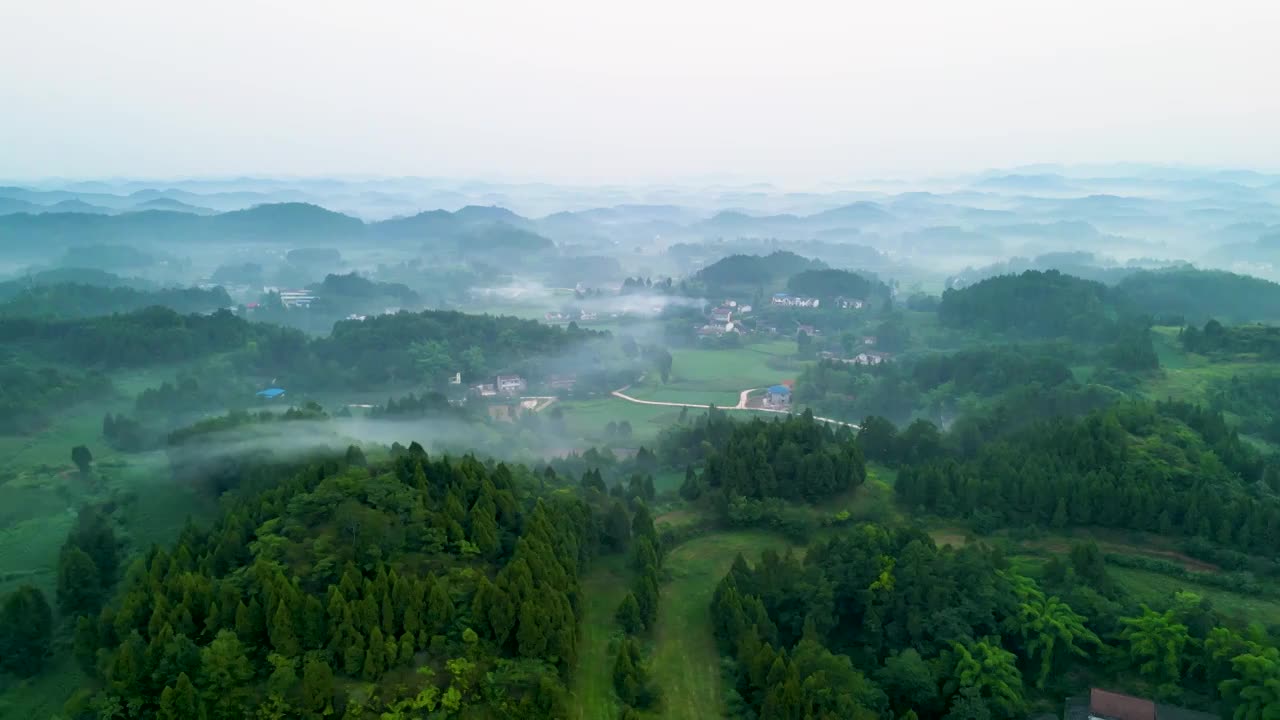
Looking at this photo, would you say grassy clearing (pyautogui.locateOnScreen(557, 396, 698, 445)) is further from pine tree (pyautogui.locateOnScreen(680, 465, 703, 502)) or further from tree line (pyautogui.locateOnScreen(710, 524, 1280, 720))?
tree line (pyautogui.locateOnScreen(710, 524, 1280, 720))

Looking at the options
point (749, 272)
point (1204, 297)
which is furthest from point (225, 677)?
point (749, 272)

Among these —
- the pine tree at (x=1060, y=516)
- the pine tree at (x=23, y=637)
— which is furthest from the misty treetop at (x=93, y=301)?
the pine tree at (x=1060, y=516)

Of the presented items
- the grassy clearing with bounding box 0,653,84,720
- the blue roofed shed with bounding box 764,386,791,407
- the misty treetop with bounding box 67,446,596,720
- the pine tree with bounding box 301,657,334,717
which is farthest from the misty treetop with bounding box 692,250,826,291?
the pine tree with bounding box 301,657,334,717

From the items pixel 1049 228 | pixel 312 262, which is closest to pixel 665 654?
pixel 312 262

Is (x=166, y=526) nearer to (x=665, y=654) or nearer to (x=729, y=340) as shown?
(x=665, y=654)

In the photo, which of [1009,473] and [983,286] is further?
[983,286]

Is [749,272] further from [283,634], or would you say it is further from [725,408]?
[283,634]

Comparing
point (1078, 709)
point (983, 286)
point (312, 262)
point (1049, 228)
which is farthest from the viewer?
point (1049, 228)
